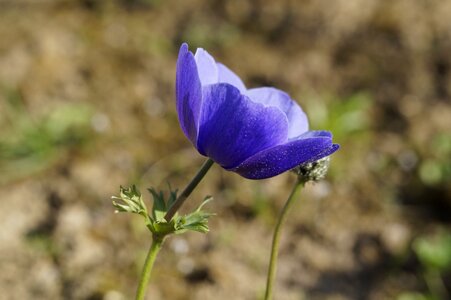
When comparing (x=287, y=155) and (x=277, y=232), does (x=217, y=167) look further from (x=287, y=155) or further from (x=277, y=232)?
(x=287, y=155)

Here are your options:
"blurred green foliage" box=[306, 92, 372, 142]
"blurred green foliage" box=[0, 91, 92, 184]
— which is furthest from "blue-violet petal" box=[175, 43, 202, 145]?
"blurred green foliage" box=[306, 92, 372, 142]

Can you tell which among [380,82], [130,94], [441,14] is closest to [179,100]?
[130,94]

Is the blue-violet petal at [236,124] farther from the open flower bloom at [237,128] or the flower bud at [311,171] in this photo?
the flower bud at [311,171]

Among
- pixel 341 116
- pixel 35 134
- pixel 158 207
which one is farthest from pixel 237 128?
pixel 341 116

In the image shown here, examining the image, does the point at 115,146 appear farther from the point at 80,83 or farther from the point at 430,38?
the point at 430,38

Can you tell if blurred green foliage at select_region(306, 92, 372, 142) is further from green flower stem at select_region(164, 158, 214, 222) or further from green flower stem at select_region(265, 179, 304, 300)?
green flower stem at select_region(164, 158, 214, 222)
